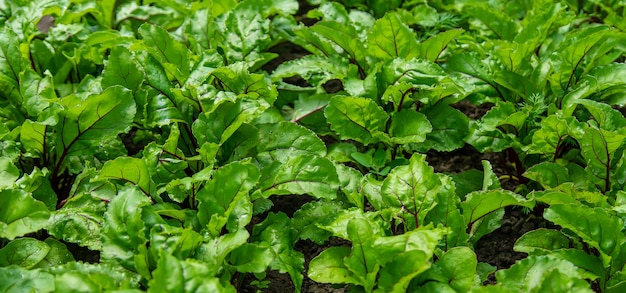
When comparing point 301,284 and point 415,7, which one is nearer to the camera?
point 301,284

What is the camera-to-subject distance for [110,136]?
2547 millimetres

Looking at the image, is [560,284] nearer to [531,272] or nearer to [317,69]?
[531,272]

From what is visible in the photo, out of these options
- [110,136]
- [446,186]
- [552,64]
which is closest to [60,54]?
[110,136]

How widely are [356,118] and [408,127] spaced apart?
0.66ft

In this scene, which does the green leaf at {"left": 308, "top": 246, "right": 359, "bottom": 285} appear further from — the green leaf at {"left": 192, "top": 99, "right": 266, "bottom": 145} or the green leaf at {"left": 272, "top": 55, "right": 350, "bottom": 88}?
the green leaf at {"left": 272, "top": 55, "right": 350, "bottom": 88}

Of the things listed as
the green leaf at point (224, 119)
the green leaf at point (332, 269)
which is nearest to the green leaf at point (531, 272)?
the green leaf at point (332, 269)

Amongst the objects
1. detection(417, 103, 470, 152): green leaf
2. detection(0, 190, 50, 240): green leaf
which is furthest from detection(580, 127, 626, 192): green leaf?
detection(0, 190, 50, 240): green leaf

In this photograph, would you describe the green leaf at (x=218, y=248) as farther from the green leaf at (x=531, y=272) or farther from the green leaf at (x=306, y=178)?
the green leaf at (x=531, y=272)

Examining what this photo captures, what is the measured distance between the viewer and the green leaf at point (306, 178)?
2.36 meters

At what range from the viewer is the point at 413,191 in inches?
91.1

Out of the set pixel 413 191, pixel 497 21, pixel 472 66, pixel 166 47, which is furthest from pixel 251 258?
pixel 497 21

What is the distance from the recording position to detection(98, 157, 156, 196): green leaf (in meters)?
2.32

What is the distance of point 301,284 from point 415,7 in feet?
5.64

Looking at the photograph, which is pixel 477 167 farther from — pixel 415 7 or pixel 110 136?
pixel 110 136
